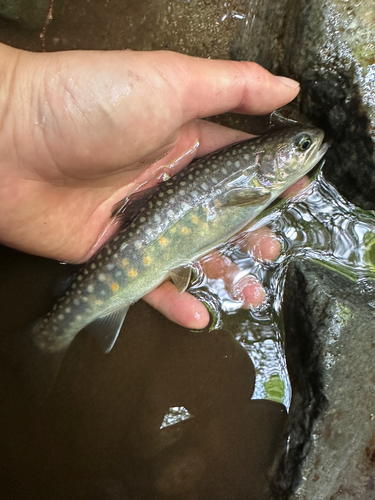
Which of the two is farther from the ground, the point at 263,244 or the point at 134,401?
the point at 263,244

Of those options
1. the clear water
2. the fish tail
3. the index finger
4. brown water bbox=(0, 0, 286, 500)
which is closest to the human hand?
the index finger

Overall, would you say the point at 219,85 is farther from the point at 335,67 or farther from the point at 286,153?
the point at 335,67

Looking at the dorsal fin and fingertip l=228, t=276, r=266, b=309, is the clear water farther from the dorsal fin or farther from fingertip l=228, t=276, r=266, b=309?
the dorsal fin

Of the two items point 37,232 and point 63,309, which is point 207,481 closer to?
point 63,309

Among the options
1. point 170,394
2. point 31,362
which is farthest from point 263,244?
point 31,362

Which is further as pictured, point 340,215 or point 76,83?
point 340,215

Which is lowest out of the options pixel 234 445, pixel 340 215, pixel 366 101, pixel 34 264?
pixel 234 445

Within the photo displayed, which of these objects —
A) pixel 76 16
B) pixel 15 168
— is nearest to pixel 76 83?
pixel 15 168
